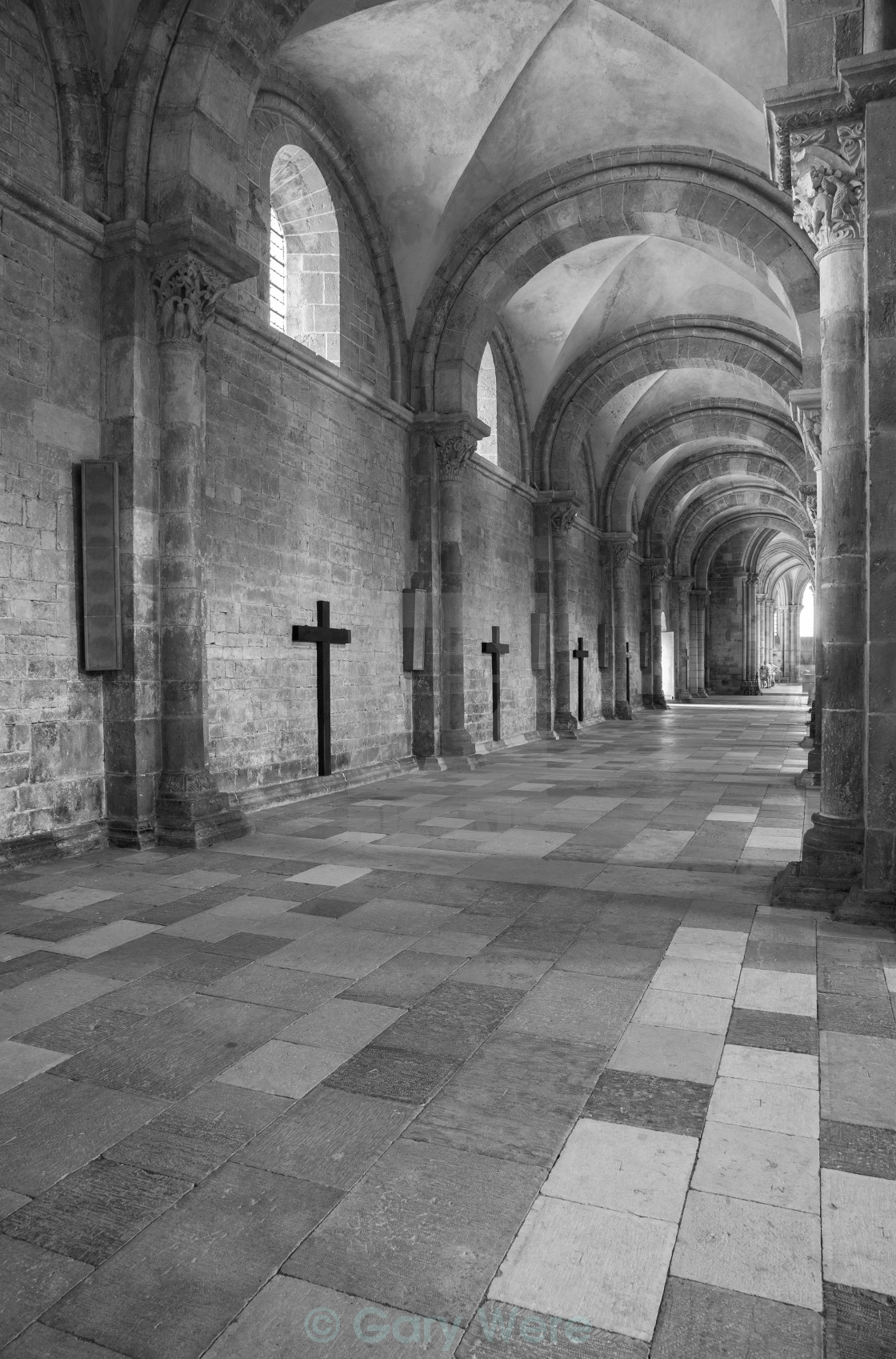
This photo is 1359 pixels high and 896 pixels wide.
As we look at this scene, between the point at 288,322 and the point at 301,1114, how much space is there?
10.5 meters

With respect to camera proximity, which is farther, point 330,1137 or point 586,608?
point 586,608

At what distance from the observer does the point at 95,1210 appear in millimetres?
2562

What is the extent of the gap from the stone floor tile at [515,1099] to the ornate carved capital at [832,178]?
5288mm

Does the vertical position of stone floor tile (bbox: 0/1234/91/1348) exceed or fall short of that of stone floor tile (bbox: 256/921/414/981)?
it falls short

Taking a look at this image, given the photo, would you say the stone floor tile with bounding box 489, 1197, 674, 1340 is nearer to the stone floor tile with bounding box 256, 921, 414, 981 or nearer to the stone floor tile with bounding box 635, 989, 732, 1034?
the stone floor tile with bounding box 635, 989, 732, 1034

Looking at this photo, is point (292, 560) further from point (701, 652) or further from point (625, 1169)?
point (701, 652)

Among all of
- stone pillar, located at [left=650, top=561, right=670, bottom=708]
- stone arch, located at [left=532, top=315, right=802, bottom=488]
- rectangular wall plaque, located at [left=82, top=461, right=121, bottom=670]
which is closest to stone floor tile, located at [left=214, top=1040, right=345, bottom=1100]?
rectangular wall plaque, located at [left=82, top=461, right=121, bottom=670]

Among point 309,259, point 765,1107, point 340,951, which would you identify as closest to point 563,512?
point 309,259

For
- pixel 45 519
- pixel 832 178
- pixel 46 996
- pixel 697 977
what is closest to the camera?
pixel 46 996

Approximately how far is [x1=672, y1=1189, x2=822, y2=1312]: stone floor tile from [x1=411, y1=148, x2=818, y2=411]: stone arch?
11528 mm

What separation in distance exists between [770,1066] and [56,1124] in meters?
2.54

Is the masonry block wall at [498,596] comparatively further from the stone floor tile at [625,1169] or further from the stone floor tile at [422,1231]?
the stone floor tile at [422,1231]

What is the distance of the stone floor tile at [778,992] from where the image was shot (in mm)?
4023

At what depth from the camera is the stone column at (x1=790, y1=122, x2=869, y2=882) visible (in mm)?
5836
